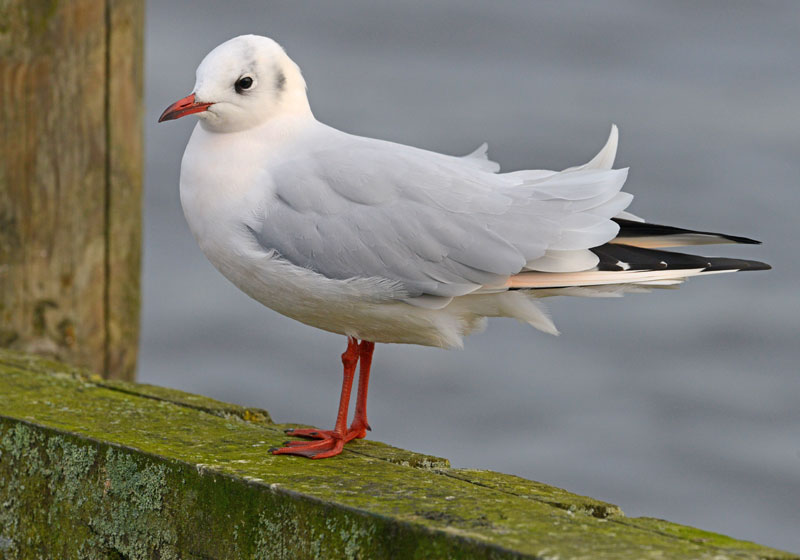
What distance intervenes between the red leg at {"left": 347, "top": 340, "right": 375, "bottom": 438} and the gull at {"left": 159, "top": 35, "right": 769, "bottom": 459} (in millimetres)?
132

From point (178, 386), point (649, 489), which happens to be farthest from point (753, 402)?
point (178, 386)

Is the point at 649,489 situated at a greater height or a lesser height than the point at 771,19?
lesser

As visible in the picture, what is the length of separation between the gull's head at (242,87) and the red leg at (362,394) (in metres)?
0.82

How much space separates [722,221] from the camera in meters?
10.3

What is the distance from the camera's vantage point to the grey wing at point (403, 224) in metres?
3.70

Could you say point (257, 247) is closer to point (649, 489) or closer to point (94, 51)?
point (94, 51)

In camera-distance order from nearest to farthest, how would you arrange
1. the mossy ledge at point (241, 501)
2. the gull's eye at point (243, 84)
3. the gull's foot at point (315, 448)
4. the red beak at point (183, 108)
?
the mossy ledge at point (241, 501) < the gull's foot at point (315, 448) < the red beak at point (183, 108) < the gull's eye at point (243, 84)

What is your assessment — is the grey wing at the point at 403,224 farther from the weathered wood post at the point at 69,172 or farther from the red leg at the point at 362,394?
the weathered wood post at the point at 69,172

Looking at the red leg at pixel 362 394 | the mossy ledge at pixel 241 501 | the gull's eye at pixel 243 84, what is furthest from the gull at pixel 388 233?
the mossy ledge at pixel 241 501

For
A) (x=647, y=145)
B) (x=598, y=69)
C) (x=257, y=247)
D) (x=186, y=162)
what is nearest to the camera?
(x=257, y=247)

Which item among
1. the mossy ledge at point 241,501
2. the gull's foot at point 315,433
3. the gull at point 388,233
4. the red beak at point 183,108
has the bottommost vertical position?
the mossy ledge at point 241,501

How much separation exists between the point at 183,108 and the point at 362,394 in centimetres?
111

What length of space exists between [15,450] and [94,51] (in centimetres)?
230

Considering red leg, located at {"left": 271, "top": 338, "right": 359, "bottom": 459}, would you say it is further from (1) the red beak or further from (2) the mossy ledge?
(1) the red beak
